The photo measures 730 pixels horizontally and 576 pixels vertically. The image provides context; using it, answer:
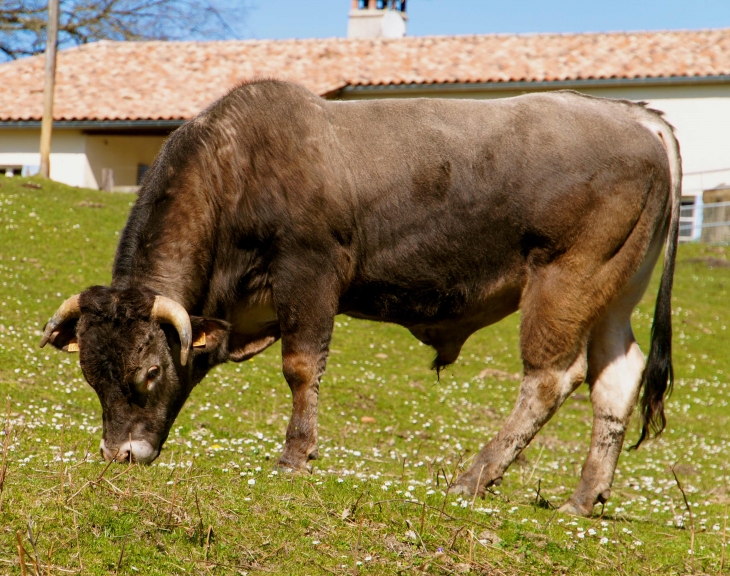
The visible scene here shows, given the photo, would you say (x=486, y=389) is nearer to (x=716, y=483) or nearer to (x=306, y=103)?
(x=716, y=483)

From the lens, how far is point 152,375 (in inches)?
244

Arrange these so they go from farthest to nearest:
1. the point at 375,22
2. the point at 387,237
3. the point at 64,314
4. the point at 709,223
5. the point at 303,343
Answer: the point at 375,22 < the point at 709,223 < the point at 387,237 < the point at 303,343 < the point at 64,314

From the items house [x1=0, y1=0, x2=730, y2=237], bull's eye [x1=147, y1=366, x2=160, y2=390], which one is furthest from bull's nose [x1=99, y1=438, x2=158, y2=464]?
house [x1=0, y1=0, x2=730, y2=237]

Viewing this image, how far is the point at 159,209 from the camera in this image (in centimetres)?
652

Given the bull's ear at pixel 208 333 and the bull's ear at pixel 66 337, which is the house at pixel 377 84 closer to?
the bull's ear at pixel 66 337

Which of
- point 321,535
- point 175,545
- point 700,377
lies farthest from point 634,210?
point 700,377

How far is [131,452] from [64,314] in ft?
3.39

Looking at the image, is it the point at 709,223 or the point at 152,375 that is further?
the point at 709,223

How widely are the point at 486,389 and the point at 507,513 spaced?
7814 millimetres

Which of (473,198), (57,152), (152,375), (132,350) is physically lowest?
(57,152)

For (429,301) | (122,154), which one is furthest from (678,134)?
(429,301)

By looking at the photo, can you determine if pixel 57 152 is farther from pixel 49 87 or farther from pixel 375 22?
pixel 375 22

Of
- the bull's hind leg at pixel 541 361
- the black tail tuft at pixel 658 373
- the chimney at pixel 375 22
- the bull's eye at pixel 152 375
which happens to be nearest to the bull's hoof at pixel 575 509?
the bull's hind leg at pixel 541 361

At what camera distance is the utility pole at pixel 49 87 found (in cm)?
2458
